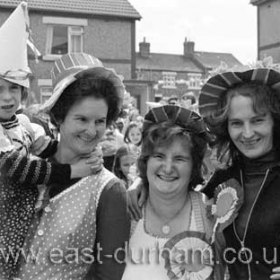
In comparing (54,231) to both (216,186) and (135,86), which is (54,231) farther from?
(135,86)

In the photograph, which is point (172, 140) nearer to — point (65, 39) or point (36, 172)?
point (36, 172)

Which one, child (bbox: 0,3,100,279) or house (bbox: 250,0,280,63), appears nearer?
child (bbox: 0,3,100,279)

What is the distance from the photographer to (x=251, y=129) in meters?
2.38

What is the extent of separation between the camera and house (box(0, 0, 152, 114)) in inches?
683

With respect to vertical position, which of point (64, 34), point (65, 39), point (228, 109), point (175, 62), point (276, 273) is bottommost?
point (276, 273)

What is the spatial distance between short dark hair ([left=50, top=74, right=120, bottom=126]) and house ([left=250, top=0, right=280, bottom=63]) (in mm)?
17991

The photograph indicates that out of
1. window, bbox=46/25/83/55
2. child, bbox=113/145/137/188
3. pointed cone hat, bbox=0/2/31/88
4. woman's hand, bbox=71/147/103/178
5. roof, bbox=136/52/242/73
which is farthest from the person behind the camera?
roof, bbox=136/52/242/73

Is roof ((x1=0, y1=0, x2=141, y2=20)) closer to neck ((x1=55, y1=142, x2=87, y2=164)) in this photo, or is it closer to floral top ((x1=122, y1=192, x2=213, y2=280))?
neck ((x1=55, y1=142, x2=87, y2=164))

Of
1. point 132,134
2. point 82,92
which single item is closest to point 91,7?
point 132,134

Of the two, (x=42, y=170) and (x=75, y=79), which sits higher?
(x=75, y=79)

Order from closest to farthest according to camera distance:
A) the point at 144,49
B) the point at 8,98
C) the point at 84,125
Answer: the point at 84,125, the point at 8,98, the point at 144,49

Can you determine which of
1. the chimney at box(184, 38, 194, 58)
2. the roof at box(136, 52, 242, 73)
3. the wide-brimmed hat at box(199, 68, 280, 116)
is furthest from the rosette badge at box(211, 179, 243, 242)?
the chimney at box(184, 38, 194, 58)

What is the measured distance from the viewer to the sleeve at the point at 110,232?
211cm

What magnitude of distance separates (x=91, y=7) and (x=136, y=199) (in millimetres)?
16823
